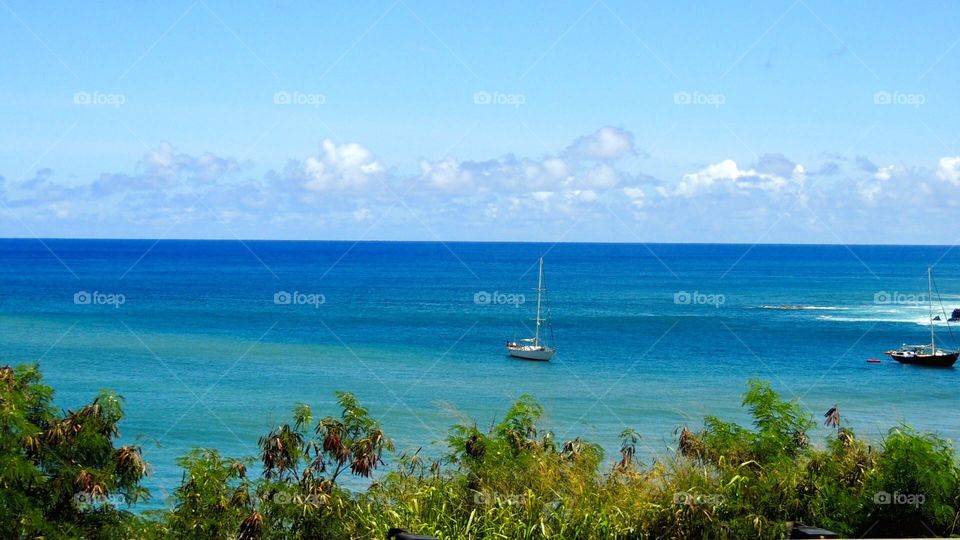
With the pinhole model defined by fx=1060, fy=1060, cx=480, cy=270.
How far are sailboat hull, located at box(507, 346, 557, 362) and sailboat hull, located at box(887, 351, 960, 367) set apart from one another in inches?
777

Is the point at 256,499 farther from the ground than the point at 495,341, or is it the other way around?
the point at 495,341

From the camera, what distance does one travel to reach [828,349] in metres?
66.2

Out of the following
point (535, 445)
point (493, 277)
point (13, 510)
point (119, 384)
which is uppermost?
point (493, 277)

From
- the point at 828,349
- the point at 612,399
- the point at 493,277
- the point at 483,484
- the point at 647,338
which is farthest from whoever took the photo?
the point at 493,277

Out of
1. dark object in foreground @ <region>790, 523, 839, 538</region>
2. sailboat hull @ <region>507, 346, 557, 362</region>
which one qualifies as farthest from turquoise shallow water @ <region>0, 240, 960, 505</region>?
dark object in foreground @ <region>790, 523, 839, 538</region>

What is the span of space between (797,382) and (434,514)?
153ft

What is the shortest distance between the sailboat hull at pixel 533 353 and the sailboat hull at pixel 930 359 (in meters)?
19.7

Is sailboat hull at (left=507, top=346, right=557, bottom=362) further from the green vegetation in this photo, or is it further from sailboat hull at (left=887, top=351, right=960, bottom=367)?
the green vegetation

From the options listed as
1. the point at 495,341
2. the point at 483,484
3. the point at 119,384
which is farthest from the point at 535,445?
the point at 495,341

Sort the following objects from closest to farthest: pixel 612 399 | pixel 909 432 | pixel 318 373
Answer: pixel 909 432 → pixel 612 399 → pixel 318 373

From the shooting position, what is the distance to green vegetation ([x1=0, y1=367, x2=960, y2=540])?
1124 centimetres

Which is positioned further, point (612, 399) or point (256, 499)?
point (612, 399)

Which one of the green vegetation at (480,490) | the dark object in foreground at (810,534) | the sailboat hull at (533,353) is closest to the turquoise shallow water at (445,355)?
the sailboat hull at (533,353)

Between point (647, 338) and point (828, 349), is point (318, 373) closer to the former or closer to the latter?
point (647, 338)
